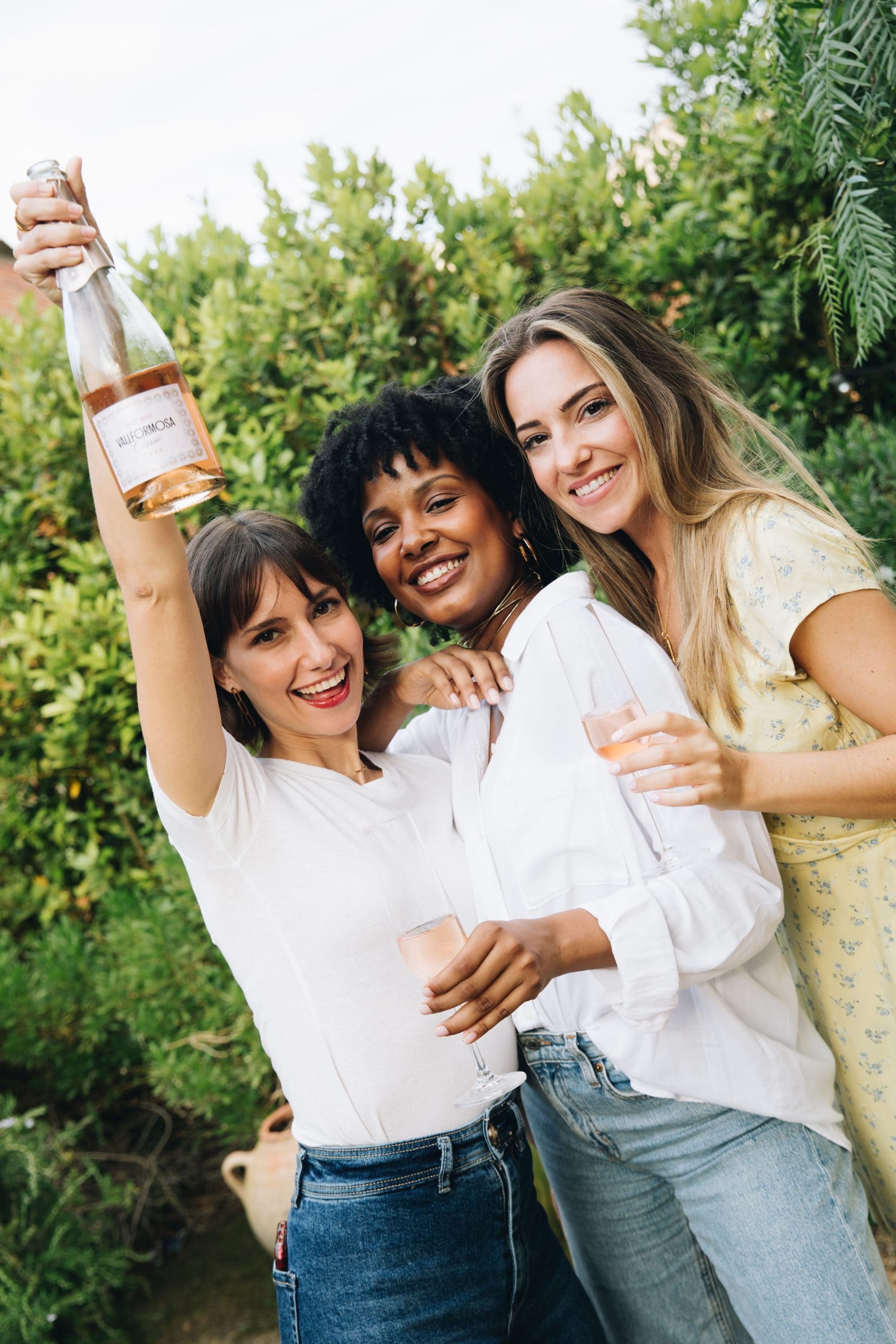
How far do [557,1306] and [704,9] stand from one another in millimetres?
4125

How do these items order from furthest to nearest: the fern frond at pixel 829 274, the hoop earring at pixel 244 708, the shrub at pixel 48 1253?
the shrub at pixel 48 1253 < the fern frond at pixel 829 274 < the hoop earring at pixel 244 708

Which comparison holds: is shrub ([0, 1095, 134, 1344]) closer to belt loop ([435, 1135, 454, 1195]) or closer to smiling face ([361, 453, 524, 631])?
belt loop ([435, 1135, 454, 1195])

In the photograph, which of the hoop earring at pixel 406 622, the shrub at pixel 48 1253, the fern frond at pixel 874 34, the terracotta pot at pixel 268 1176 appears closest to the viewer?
the fern frond at pixel 874 34

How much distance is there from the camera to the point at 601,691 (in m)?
1.69

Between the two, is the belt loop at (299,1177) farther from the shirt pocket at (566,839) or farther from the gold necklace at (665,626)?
the gold necklace at (665,626)

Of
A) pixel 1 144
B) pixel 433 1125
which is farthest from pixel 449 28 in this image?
pixel 433 1125

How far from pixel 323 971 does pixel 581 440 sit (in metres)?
1.13

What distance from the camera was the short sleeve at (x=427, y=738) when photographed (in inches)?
88.2

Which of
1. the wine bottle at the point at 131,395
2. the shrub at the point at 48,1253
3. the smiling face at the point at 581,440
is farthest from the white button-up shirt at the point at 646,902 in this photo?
the shrub at the point at 48,1253

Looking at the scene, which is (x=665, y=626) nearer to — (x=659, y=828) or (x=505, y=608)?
(x=505, y=608)

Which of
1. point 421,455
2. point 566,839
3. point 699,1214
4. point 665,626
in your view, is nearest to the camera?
point 566,839

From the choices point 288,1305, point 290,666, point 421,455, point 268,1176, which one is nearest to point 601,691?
point 290,666

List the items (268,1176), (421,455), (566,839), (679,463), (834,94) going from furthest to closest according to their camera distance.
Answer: (268,1176), (834,94), (421,455), (679,463), (566,839)

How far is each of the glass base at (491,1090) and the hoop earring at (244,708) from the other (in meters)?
0.85
